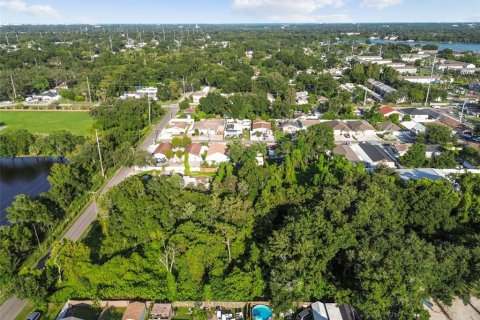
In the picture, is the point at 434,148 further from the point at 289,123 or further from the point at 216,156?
the point at 216,156

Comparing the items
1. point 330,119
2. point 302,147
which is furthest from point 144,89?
point 302,147

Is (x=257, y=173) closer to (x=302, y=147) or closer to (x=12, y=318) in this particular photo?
(x=302, y=147)

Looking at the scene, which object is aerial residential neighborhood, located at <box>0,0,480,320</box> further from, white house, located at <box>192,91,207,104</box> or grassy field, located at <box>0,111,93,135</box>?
white house, located at <box>192,91,207,104</box>

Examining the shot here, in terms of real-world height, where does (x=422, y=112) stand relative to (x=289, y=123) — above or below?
above

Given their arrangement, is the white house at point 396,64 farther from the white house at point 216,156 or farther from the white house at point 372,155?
the white house at point 216,156

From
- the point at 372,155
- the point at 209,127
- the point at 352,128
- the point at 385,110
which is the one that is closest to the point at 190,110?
the point at 209,127

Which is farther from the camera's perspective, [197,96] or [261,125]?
[197,96]

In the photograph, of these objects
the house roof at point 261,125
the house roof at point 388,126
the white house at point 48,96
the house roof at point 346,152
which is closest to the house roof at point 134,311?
the house roof at point 346,152
